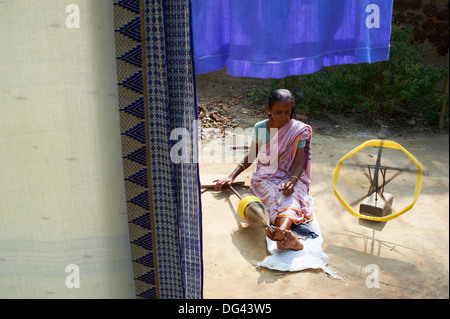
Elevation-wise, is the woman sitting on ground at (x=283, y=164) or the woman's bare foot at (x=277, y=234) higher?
the woman sitting on ground at (x=283, y=164)

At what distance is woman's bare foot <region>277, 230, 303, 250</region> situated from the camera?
2885mm

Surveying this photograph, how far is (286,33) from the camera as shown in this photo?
188 cm

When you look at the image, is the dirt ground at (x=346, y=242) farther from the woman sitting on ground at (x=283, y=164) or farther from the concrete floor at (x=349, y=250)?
the woman sitting on ground at (x=283, y=164)

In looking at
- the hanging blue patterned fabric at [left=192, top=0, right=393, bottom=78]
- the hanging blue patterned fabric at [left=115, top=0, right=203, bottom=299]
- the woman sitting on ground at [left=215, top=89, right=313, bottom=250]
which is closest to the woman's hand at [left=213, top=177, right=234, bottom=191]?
the woman sitting on ground at [left=215, top=89, right=313, bottom=250]

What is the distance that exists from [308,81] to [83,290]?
5722 mm

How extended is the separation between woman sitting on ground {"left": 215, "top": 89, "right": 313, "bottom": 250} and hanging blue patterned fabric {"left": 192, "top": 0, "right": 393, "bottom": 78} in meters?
1.33

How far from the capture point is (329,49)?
1944 mm

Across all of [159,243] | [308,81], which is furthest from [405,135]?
[159,243]

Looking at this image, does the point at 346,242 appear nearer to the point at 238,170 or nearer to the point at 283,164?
the point at 283,164

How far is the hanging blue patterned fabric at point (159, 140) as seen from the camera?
5.54ft

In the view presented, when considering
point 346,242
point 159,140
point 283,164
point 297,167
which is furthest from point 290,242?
point 159,140

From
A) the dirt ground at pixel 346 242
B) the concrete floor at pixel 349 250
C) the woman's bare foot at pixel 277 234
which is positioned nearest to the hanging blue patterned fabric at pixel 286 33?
the dirt ground at pixel 346 242
